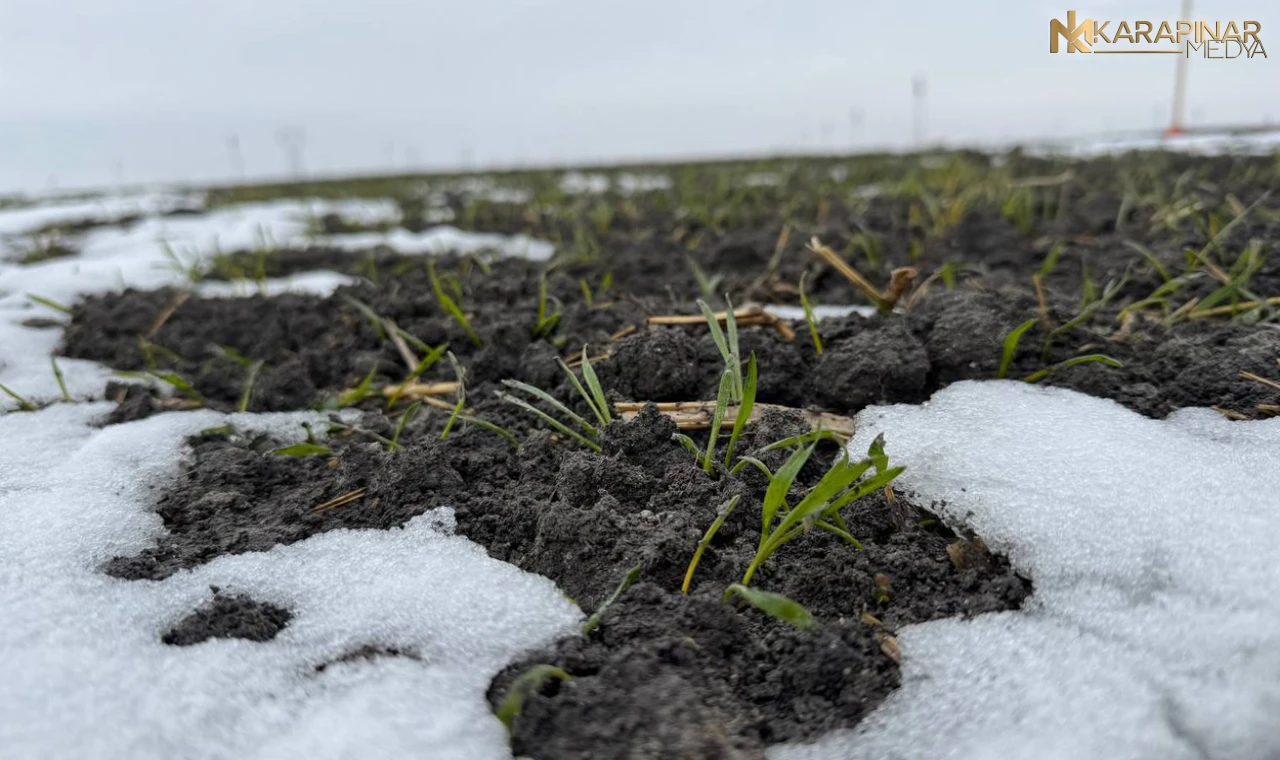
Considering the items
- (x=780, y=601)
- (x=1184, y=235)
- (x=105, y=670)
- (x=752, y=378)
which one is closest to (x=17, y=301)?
(x=105, y=670)

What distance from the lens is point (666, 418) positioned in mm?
1274

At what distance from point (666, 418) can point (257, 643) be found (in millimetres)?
639

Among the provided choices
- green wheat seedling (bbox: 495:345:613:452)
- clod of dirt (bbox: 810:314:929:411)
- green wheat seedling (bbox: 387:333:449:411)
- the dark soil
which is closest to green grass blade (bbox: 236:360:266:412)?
the dark soil

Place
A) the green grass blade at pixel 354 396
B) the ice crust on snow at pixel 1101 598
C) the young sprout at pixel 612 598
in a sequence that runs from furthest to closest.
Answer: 1. the green grass blade at pixel 354 396
2. the young sprout at pixel 612 598
3. the ice crust on snow at pixel 1101 598

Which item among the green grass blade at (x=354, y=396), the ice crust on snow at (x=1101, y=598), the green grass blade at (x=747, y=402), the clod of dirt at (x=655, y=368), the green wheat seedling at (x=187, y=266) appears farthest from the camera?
the green wheat seedling at (x=187, y=266)

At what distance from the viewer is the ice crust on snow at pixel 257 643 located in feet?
2.61

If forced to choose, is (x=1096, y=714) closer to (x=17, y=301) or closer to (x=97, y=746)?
(x=97, y=746)

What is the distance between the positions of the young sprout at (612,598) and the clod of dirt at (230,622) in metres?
0.37

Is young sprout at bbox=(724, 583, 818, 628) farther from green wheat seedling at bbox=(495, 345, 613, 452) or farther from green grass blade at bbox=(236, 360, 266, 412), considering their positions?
green grass blade at bbox=(236, 360, 266, 412)

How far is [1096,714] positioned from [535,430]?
0.89 meters

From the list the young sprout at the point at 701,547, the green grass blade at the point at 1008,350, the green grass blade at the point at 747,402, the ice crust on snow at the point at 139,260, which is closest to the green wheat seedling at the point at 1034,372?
the green grass blade at the point at 1008,350

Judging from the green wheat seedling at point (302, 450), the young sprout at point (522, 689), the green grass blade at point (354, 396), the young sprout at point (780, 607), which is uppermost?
the green grass blade at point (354, 396)

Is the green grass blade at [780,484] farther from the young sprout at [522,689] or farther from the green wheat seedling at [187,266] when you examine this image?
the green wheat seedling at [187,266]

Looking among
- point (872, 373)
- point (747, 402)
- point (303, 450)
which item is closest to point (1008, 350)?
point (872, 373)
